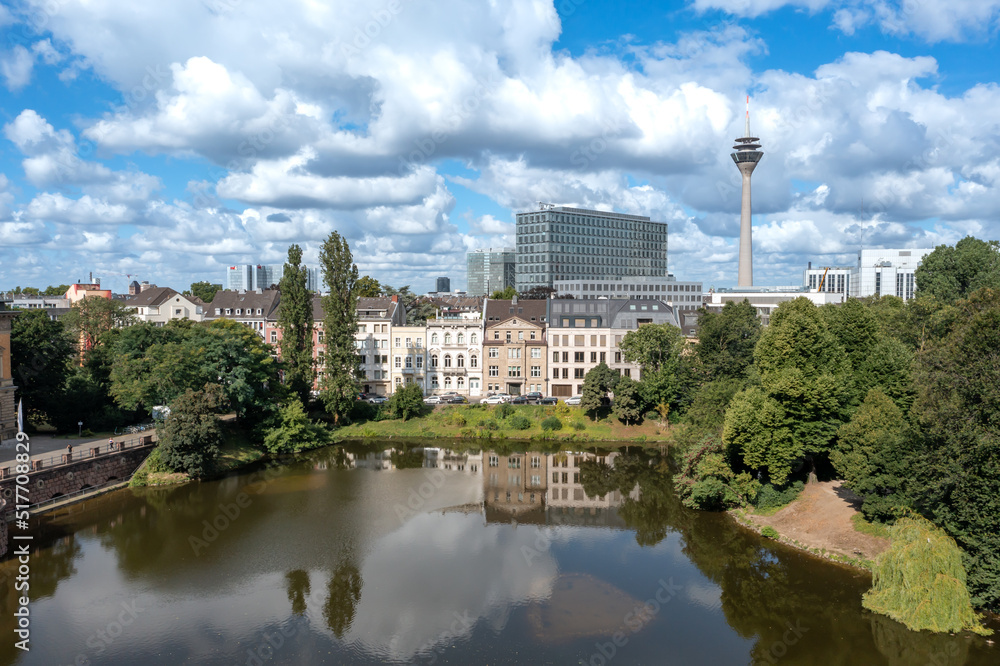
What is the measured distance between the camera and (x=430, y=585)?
29156 mm

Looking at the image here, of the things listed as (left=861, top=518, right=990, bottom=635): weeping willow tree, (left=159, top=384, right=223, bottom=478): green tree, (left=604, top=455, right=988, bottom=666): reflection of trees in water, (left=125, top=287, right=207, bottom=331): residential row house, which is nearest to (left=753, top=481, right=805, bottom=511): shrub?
(left=604, top=455, right=988, bottom=666): reflection of trees in water

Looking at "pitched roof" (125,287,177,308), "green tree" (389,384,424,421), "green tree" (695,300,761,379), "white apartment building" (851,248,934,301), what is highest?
"white apartment building" (851,248,934,301)

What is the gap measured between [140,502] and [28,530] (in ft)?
21.2

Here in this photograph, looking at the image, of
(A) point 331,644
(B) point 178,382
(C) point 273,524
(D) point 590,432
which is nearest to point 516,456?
(D) point 590,432

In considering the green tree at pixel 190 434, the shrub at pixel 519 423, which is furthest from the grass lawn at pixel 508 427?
the green tree at pixel 190 434

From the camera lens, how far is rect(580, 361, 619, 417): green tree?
61438 millimetres

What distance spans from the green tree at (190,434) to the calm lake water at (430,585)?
7.25ft

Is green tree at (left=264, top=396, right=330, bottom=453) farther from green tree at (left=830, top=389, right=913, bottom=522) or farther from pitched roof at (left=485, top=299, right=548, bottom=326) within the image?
green tree at (left=830, top=389, right=913, bottom=522)

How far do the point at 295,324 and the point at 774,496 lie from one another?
140ft

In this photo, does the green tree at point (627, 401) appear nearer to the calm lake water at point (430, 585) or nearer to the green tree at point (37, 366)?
the calm lake water at point (430, 585)

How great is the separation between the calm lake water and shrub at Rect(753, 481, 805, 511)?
3.00 m

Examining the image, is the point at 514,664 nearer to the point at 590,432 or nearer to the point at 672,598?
the point at 672,598

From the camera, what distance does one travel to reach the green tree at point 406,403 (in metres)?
64.4

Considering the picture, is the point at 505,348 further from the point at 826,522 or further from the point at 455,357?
the point at 826,522
